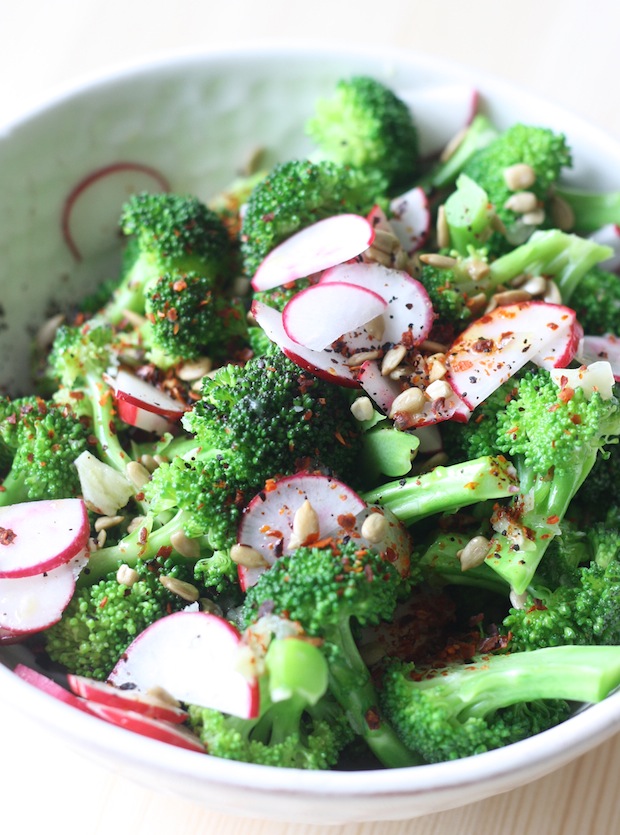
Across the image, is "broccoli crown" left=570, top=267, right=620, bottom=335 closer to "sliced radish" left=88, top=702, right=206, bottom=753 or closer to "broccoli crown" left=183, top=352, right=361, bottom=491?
"broccoli crown" left=183, top=352, right=361, bottom=491

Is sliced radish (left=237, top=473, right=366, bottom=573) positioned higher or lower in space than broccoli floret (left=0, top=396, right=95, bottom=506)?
higher

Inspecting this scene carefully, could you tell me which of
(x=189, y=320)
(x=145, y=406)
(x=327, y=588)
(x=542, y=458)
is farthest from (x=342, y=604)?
(x=189, y=320)

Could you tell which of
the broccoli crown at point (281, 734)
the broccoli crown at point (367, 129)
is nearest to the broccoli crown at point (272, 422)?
the broccoli crown at point (281, 734)

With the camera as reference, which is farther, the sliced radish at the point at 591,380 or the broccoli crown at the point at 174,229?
the broccoli crown at the point at 174,229

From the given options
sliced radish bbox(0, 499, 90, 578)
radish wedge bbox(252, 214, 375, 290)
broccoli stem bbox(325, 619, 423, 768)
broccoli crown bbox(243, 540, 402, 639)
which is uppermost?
radish wedge bbox(252, 214, 375, 290)

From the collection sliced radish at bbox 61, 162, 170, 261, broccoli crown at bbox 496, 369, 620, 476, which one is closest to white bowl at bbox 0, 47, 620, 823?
sliced radish at bbox 61, 162, 170, 261

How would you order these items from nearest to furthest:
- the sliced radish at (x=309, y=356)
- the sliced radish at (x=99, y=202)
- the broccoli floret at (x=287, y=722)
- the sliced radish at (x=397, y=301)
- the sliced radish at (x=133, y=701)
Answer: the broccoli floret at (x=287, y=722)
the sliced radish at (x=133, y=701)
the sliced radish at (x=309, y=356)
the sliced radish at (x=397, y=301)
the sliced radish at (x=99, y=202)

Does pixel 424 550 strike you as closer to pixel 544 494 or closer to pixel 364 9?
pixel 544 494

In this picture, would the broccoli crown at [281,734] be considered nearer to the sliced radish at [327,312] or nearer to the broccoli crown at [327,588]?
the broccoli crown at [327,588]
